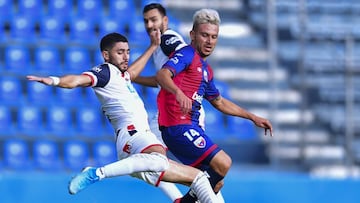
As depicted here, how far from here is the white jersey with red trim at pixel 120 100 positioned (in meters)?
8.32

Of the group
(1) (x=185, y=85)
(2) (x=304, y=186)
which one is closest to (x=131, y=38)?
(2) (x=304, y=186)

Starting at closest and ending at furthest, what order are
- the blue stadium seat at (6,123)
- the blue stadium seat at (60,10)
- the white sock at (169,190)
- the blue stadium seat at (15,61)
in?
1. the white sock at (169,190)
2. the blue stadium seat at (6,123)
3. the blue stadium seat at (15,61)
4. the blue stadium seat at (60,10)

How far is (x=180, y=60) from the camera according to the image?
8070 mm

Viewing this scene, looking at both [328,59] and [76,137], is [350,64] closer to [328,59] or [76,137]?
[328,59]

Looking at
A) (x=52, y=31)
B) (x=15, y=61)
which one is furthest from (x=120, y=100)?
(x=52, y=31)

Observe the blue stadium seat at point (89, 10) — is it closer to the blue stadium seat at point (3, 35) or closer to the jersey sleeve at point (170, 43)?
the blue stadium seat at point (3, 35)

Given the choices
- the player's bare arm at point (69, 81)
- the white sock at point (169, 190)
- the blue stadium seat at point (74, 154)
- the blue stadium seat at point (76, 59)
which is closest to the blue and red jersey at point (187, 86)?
the player's bare arm at point (69, 81)

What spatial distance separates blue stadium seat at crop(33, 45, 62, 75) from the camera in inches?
567

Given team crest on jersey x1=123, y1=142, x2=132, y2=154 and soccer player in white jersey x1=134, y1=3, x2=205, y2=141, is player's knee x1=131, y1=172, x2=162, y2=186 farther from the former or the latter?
soccer player in white jersey x1=134, y1=3, x2=205, y2=141

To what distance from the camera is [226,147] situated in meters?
13.8

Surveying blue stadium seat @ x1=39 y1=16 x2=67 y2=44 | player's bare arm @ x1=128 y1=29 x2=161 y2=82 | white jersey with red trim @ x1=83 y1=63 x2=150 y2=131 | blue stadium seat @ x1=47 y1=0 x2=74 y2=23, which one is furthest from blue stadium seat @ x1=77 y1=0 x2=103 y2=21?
white jersey with red trim @ x1=83 y1=63 x2=150 y2=131

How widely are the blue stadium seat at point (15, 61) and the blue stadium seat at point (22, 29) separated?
0.32 meters

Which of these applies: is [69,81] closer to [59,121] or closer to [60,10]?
[59,121]

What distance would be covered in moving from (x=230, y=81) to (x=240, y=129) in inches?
41.3
